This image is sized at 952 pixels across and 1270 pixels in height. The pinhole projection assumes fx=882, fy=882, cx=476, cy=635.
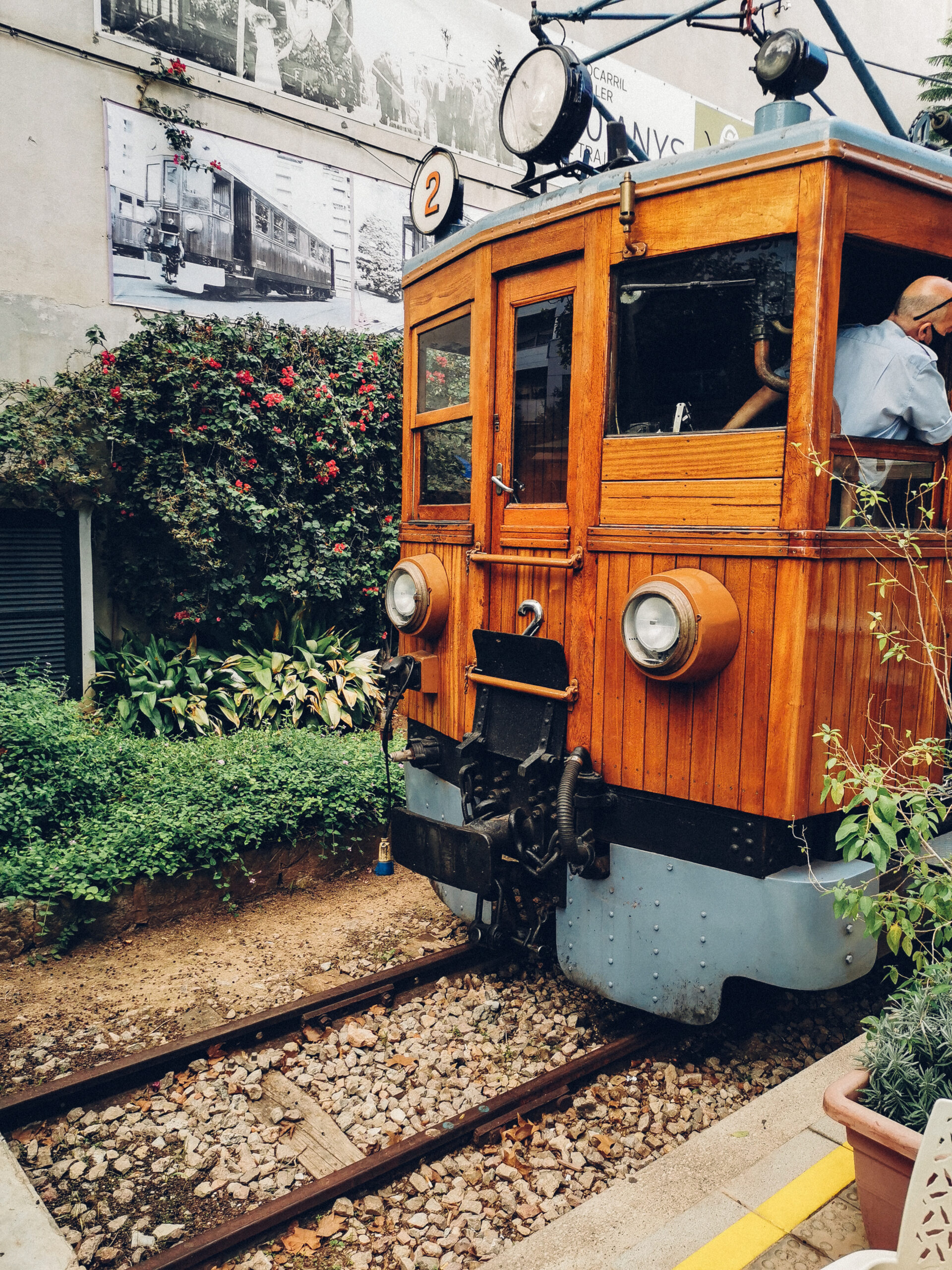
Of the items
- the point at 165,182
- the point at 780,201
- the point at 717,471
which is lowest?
Answer: the point at 717,471

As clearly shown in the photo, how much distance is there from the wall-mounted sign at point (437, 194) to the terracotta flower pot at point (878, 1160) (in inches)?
154

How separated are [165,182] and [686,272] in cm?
634

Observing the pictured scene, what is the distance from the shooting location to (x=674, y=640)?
293 cm

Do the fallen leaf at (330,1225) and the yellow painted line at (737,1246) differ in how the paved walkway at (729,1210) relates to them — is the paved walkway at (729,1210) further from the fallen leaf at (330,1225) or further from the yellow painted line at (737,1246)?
the fallen leaf at (330,1225)

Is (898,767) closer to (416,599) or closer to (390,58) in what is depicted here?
(416,599)

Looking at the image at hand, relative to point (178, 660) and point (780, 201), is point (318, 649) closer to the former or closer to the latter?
point (178, 660)

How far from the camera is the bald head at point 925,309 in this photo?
3.17 metres

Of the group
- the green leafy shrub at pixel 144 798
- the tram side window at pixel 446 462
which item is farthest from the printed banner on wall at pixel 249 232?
the tram side window at pixel 446 462

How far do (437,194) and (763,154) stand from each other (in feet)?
6.42

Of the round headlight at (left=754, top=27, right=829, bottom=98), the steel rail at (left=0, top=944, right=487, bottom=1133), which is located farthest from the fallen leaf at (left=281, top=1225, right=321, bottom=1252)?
the round headlight at (left=754, top=27, right=829, bottom=98)

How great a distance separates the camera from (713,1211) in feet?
8.10

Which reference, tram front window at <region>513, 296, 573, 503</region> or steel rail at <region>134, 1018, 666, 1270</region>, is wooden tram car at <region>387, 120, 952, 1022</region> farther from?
steel rail at <region>134, 1018, 666, 1270</region>

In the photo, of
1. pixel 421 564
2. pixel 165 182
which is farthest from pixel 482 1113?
pixel 165 182

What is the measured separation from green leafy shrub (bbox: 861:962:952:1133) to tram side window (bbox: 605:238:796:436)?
6.17 ft
